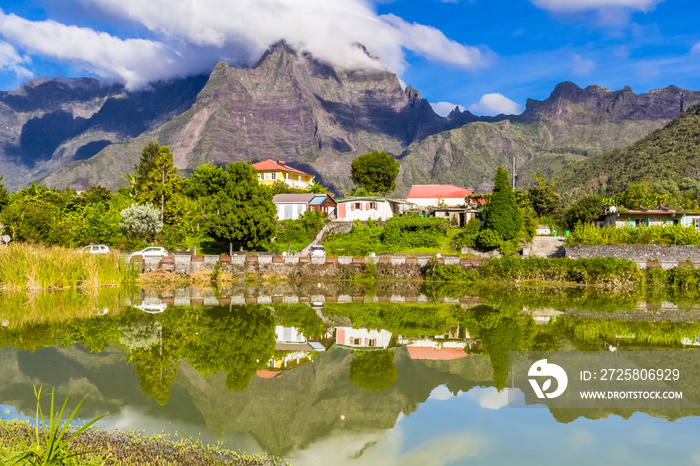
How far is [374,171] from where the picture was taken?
249 ft

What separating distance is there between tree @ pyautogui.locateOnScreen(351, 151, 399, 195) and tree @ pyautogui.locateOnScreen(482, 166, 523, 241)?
109 feet

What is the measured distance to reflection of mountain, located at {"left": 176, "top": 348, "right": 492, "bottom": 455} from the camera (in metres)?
9.16

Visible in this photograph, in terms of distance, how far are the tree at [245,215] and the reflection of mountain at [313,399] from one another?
90.6ft

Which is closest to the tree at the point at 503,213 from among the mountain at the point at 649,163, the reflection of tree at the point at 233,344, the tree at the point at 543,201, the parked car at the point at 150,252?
the tree at the point at 543,201

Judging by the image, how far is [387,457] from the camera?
26.1 ft

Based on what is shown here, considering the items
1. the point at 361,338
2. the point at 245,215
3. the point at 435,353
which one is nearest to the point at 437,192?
the point at 245,215

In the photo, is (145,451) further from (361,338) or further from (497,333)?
(497,333)

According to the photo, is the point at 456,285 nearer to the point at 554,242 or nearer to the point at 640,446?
the point at 554,242

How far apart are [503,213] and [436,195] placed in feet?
116

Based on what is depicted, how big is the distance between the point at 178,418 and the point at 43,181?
19764 centimetres

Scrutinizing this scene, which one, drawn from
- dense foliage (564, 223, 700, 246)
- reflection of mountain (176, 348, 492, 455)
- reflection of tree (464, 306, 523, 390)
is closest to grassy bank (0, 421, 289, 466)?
reflection of mountain (176, 348, 492, 455)

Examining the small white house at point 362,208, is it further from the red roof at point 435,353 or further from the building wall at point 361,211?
the red roof at point 435,353

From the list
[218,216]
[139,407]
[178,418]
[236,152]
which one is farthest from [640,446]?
[236,152]

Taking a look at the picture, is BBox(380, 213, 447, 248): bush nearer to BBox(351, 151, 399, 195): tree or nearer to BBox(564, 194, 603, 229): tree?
BBox(564, 194, 603, 229): tree
